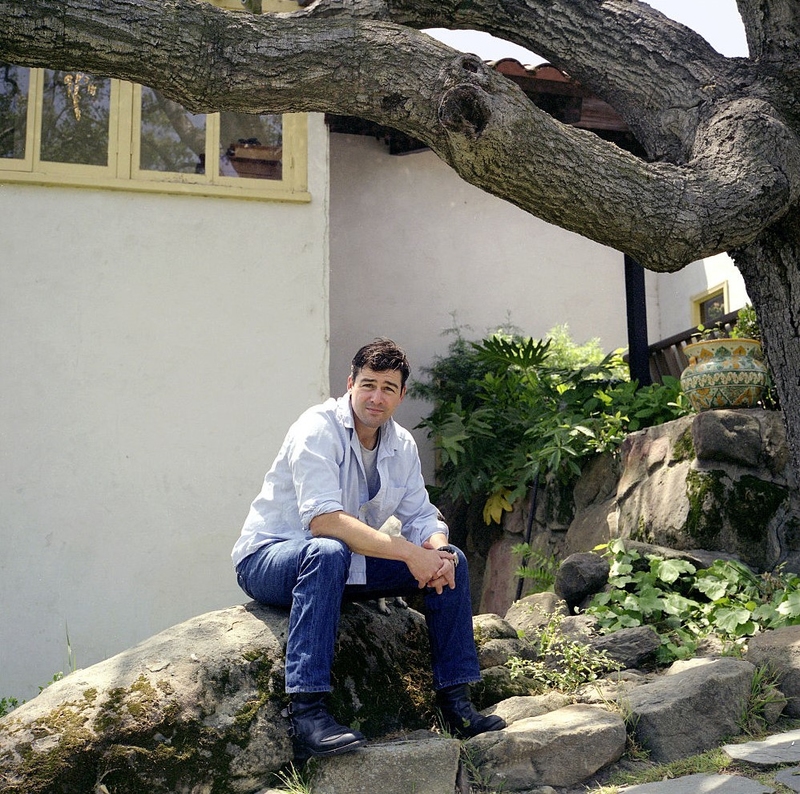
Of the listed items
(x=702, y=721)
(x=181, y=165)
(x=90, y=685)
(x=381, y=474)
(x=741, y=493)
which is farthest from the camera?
(x=181, y=165)

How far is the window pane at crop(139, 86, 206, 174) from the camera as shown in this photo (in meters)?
7.38

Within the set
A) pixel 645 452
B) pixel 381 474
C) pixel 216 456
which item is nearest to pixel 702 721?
pixel 381 474

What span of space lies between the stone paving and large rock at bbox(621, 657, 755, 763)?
0.12 metres

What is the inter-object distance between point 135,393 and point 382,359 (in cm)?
355

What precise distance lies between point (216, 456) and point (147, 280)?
4.58 feet

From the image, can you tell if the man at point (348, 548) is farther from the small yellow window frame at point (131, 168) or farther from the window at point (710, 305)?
the window at point (710, 305)

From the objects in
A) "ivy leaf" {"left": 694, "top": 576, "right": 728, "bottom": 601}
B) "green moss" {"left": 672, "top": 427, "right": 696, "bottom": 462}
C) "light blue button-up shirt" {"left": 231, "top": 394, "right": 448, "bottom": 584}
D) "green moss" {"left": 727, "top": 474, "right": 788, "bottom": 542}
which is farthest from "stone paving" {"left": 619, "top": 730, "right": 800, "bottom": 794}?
"green moss" {"left": 672, "top": 427, "right": 696, "bottom": 462}

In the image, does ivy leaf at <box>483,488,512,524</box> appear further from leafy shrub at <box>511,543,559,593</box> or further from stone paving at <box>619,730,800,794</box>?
stone paving at <box>619,730,800,794</box>

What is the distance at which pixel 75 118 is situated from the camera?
7.29 metres

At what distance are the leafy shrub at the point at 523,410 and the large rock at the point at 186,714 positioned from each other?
13.4 ft

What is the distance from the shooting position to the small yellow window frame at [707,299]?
34.4ft

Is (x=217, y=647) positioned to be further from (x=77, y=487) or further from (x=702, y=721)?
(x=77, y=487)

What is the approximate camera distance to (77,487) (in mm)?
6832

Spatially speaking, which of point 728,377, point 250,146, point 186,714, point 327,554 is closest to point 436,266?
point 250,146
